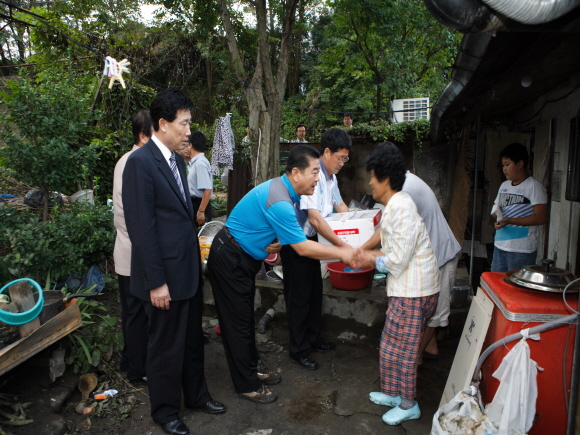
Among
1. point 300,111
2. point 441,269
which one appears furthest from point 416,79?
point 441,269

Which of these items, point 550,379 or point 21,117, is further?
point 21,117

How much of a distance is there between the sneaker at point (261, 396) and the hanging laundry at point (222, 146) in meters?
5.72

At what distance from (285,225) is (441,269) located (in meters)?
1.54

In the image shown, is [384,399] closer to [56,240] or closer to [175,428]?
[175,428]

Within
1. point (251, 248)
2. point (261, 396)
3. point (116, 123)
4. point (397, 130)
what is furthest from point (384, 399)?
point (116, 123)

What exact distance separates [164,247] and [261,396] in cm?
157

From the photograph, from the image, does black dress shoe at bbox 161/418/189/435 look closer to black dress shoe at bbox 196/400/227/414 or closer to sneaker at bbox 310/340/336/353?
black dress shoe at bbox 196/400/227/414

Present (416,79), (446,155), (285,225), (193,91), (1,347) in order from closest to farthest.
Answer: (1,347)
(285,225)
(446,155)
(416,79)
(193,91)

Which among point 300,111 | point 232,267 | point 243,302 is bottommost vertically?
point 243,302

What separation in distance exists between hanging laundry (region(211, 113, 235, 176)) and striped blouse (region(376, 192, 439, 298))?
616 centimetres

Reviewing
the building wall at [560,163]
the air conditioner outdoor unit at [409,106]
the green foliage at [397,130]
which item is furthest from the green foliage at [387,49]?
the building wall at [560,163]

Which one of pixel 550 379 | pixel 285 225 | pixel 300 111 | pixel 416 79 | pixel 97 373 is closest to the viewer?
pixel 550 379

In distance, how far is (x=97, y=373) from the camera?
11.8ft

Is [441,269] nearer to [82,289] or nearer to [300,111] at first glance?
[82,289]
